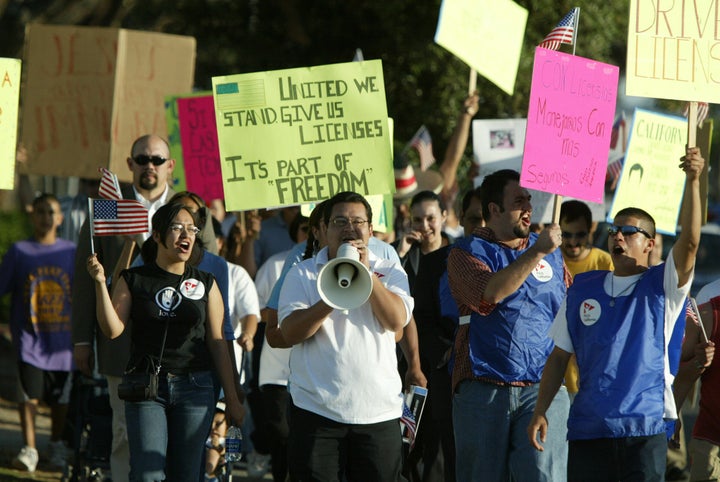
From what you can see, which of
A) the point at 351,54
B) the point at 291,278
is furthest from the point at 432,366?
the point at 351,54

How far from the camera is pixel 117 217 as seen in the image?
6.91m

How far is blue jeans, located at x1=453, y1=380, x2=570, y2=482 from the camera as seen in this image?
609cm

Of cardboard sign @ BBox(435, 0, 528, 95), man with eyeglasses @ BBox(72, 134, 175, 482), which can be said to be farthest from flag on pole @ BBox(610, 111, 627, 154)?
man with eyeglasses @ BBox(72, 134, 175, 482)

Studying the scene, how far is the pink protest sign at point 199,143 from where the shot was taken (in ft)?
31.0

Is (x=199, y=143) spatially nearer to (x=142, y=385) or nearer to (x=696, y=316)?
(x=142, y=385)

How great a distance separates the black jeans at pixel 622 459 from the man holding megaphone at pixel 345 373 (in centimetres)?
81

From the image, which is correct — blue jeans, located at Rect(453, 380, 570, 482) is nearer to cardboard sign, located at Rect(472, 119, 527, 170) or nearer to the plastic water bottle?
the plastic water bottle

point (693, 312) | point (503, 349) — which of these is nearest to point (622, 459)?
point (503, 349)

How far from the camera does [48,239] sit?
10266 millimetres

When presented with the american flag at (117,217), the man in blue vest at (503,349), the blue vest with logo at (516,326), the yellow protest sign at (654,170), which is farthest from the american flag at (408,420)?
the yellow protest sign at (654,170)

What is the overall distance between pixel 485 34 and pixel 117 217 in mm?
3688

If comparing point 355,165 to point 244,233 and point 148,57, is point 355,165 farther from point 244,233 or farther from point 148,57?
point 148,57

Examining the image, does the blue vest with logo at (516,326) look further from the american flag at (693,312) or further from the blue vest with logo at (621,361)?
the american flag at (693,312)

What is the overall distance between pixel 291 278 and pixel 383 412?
71 centimetres
